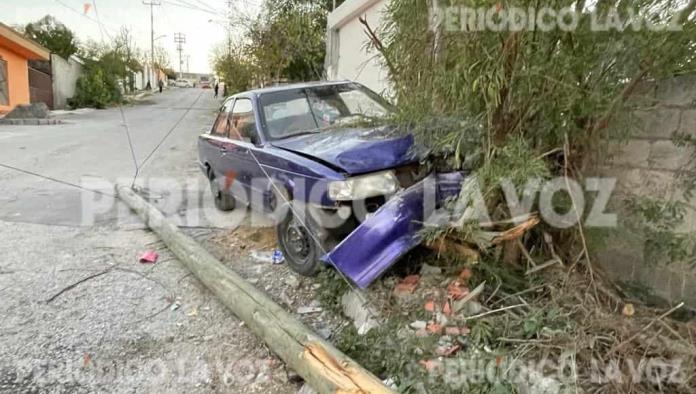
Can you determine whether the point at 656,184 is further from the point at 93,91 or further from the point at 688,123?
the point at 93,91

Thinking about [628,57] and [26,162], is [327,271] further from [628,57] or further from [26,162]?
[26,162]

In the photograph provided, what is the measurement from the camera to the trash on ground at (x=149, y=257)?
4516mm

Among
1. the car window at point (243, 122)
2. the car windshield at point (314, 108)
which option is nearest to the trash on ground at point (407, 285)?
the car windshield at point (314, 108)

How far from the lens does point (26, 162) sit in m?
9.70

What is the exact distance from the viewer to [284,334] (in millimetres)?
2781

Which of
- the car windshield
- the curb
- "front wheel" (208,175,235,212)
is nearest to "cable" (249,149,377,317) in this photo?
the car windshield

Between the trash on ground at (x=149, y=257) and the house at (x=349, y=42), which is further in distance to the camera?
the house at (x=349, y=42)

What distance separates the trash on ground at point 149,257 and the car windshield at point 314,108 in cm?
168

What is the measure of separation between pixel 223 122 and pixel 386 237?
3.50m

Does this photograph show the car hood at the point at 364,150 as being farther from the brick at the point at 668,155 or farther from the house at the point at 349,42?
the house at the point at 349,42

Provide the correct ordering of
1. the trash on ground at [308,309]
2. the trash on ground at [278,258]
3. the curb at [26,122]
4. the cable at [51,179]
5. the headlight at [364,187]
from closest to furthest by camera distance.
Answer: the headlight at [364,187] < the trash on ground at [308,309] < the trash on ground at [278,258] < the cable at [51,179] < the curb at [26,122]

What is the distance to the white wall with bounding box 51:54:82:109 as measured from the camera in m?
25.3

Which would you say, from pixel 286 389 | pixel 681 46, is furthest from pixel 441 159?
pixel 286 389

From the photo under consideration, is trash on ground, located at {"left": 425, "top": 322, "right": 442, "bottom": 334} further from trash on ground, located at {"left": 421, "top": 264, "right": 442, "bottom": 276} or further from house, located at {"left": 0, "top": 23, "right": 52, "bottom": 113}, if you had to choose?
house, located at {"left": 0, "top": 23, "right": 52, "bottom": 113}
